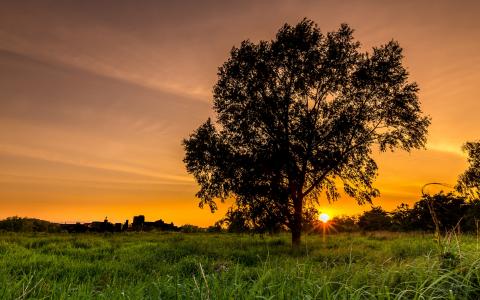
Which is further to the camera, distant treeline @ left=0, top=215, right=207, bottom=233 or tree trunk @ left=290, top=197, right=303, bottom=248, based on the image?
distant treeline @ left=0, top=215, right=207, bottom=233

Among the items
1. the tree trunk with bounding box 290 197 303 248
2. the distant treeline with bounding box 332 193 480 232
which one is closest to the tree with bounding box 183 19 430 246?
the tree trunk with bounding box 290 197 303 248

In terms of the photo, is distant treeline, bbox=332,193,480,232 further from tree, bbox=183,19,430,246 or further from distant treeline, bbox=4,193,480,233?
tree, bbox=183,19,430,246

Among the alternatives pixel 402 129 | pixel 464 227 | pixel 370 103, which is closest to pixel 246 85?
pixel 370 103

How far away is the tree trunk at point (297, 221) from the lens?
105 ft

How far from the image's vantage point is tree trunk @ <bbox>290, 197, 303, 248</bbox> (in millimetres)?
31891

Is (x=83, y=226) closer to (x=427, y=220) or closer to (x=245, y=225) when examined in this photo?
(x=245, y=225)

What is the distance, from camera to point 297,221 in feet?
105

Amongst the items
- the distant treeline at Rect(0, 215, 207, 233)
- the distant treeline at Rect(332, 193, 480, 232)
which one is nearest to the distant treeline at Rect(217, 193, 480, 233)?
the distant treeline at Rect(332, 193, 480, 232)

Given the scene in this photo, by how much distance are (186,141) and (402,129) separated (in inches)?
593

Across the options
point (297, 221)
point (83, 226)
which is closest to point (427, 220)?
point (297, 221)

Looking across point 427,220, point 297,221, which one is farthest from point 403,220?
point 297,221

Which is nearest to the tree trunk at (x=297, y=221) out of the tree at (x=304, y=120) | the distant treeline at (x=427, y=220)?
the tree at (x=304, y=120)

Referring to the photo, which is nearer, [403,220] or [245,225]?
[245,225]

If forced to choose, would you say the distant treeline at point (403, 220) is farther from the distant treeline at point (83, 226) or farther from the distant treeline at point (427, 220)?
the distant treeline at point (83, 226)
